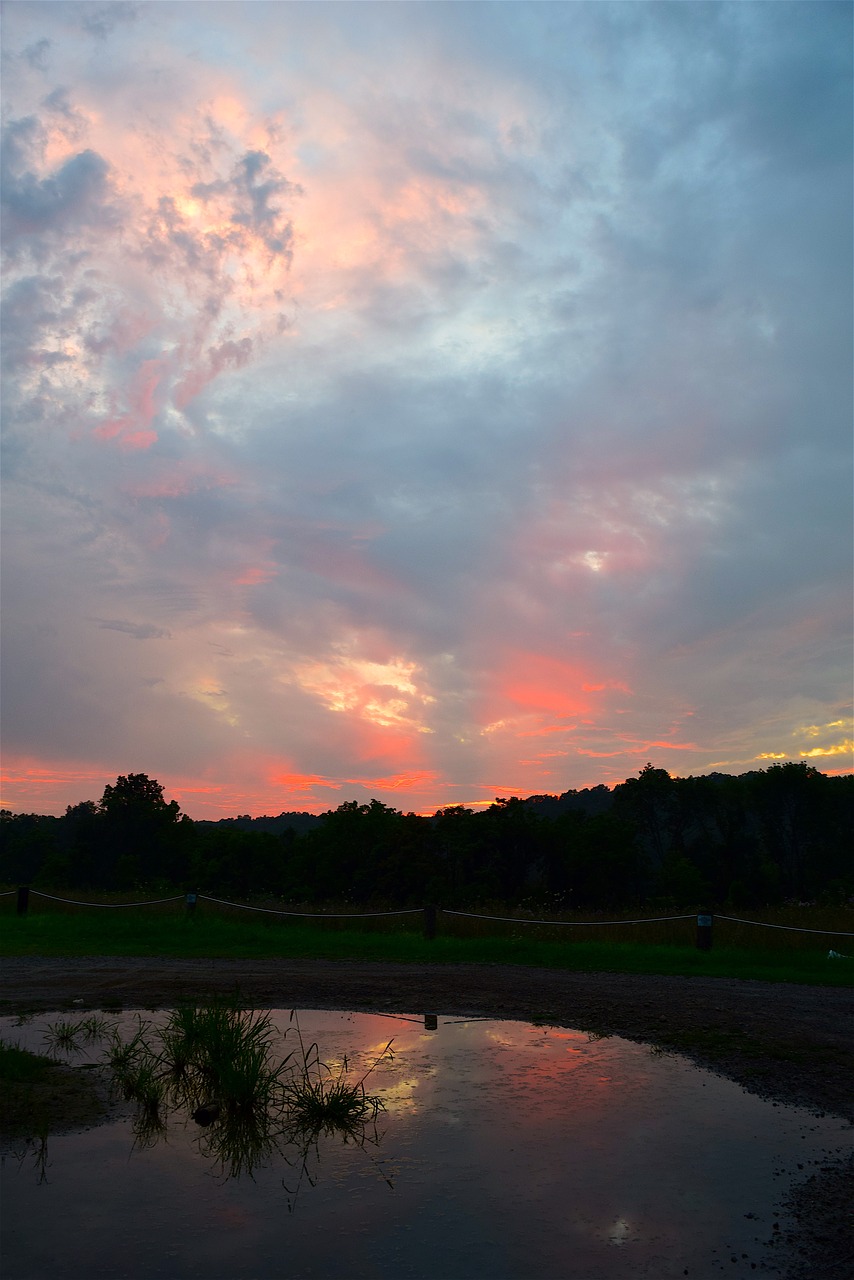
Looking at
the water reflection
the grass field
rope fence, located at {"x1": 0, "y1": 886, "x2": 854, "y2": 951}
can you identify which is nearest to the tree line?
rope fence, located at {"x1": 0, "y1": 886, "x2": 854, "y2": 951}

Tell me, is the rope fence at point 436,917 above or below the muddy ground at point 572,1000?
above

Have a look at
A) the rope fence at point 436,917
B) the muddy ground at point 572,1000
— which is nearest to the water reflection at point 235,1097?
the muddy ground at point 572,1000

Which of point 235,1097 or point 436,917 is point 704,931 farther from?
point 235,1097

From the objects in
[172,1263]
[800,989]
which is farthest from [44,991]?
[800,989]

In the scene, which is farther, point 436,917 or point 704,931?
point 436,917

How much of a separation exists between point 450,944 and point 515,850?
4381cm

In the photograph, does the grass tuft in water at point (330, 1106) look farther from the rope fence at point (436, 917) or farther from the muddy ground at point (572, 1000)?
the rope fence at point (436, 917)

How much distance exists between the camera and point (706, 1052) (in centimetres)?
938

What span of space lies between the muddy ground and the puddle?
669mm

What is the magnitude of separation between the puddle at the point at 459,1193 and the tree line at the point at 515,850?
43.5 metres

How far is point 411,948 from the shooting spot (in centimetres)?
1784

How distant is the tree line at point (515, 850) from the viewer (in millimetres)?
58656

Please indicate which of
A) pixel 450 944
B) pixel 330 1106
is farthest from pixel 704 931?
pixel 330 1106

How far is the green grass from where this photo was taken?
15.6 meters
